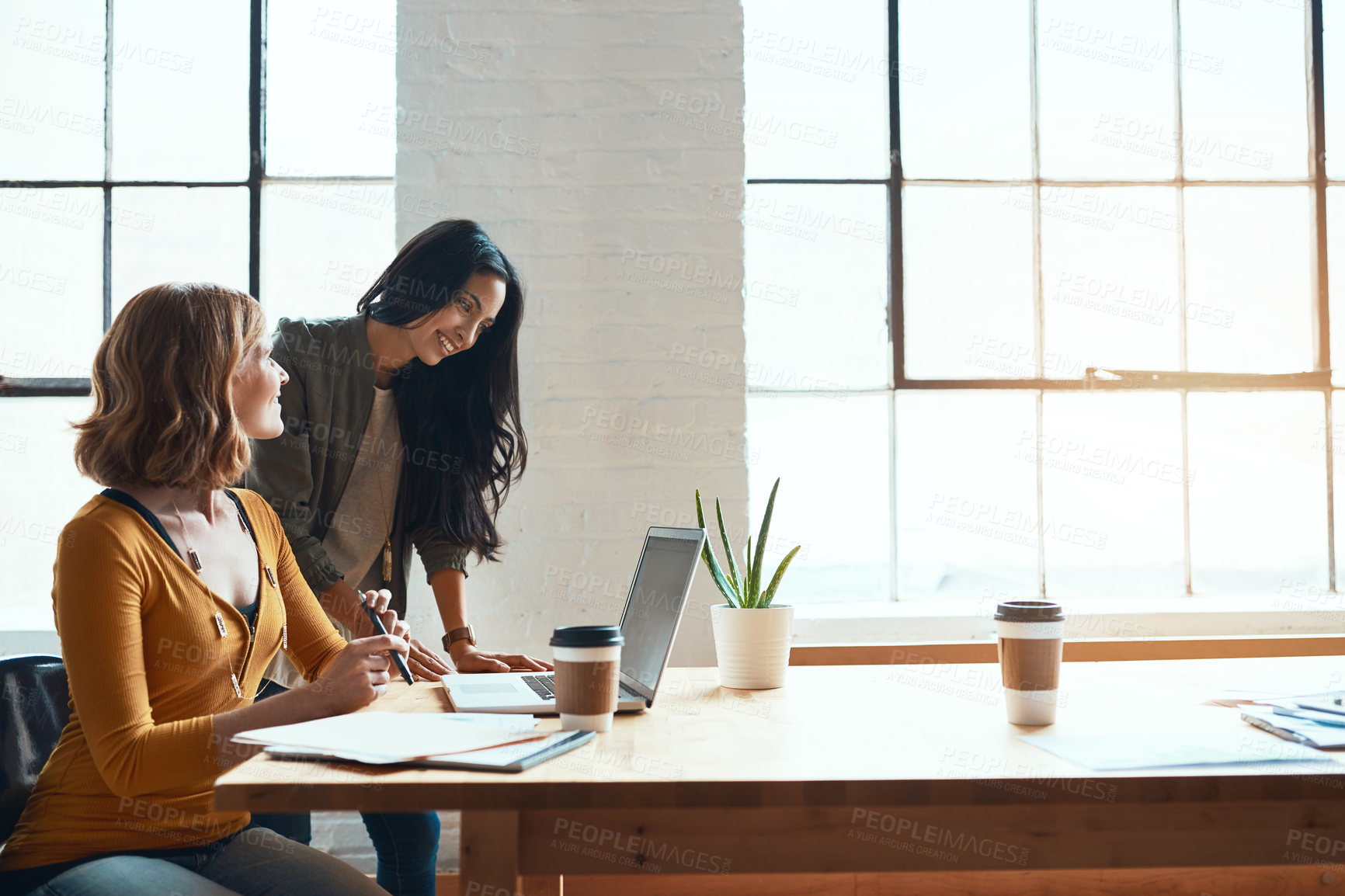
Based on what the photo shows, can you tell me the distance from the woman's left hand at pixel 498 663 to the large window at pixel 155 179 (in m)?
1.39

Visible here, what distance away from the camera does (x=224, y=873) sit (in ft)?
4.17

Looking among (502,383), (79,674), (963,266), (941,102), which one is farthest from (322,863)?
(941,102)

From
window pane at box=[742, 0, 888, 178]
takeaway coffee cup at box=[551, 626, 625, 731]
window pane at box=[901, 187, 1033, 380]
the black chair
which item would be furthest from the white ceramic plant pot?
window pane at box=[742, 0, 888, 178]

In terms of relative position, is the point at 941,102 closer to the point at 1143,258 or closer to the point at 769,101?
the point at 769,101

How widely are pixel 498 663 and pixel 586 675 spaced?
0.54 meters

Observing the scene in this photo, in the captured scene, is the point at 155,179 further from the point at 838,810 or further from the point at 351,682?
the point at 838,810

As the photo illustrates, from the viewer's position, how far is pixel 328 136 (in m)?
2.78

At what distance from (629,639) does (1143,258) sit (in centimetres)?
206

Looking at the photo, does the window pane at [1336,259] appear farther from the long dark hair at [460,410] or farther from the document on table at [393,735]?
the document on table at [393,735]

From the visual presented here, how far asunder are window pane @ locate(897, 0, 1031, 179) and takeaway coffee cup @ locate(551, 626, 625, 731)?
2.06 metres

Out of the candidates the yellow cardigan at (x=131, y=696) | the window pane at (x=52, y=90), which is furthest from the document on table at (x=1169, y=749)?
the window pane at (x=52, y=90)

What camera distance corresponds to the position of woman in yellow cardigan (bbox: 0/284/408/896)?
47.0 inches

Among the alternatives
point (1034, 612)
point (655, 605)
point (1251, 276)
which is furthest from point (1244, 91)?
point (655, 605)

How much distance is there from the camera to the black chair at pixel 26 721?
1.33 meters
